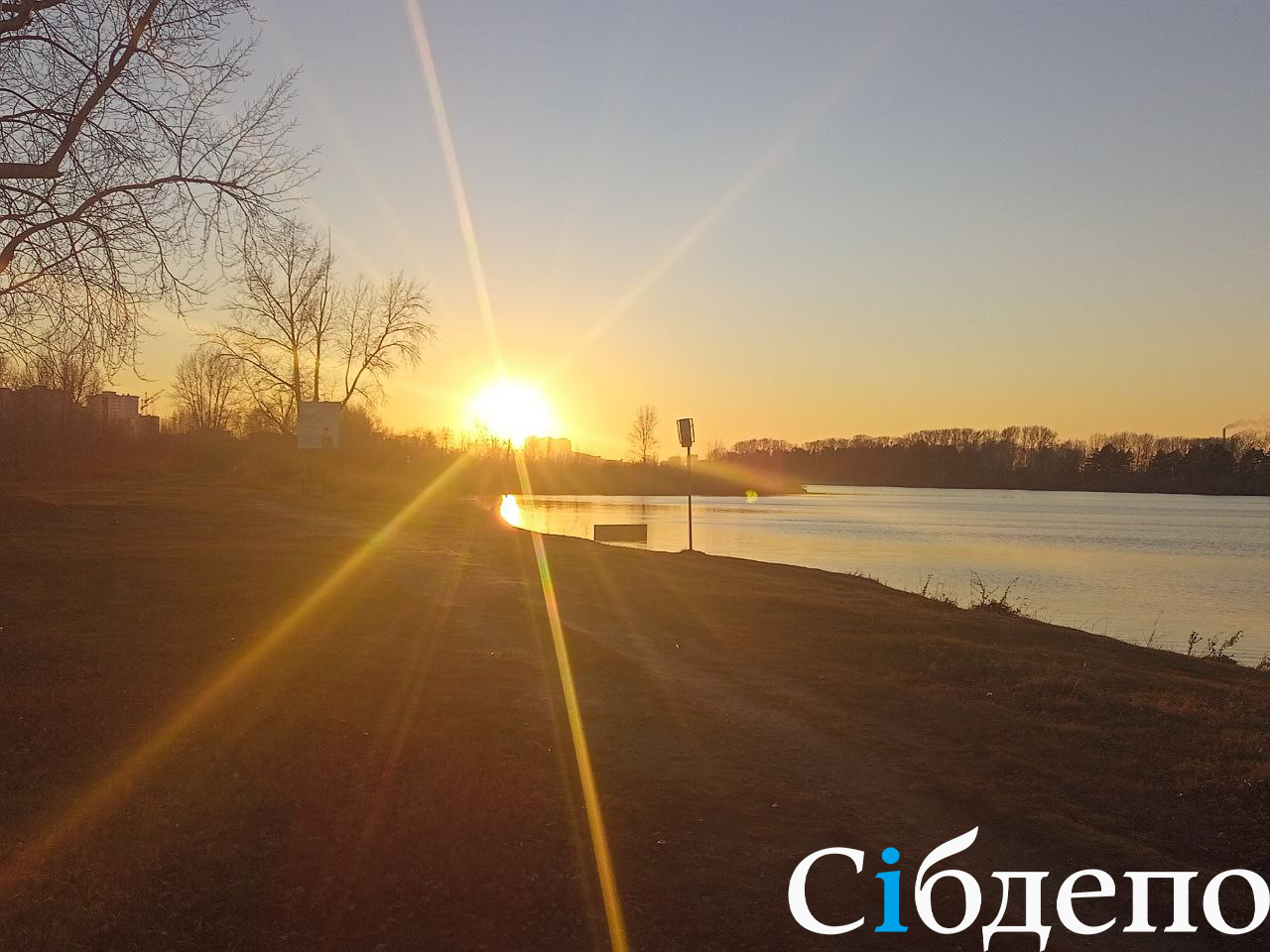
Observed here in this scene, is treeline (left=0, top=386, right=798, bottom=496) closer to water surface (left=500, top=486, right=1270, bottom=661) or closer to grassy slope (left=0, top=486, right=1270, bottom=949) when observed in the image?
water surface (left=500, top=486, right=1270, bottom=661)

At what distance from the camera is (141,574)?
40.6ft

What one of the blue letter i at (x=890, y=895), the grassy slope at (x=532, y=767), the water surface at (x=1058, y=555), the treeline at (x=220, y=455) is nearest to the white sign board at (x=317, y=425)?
the treeline at (x=220, y=455)

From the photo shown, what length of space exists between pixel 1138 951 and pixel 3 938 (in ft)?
15.3

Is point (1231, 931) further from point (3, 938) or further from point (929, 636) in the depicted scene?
point (929, 636)


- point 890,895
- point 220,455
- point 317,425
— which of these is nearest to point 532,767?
point 890,895

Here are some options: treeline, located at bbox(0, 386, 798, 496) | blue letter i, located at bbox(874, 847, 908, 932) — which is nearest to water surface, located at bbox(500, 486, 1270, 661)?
treeline, located at bbox(0, 386, 798, 496)

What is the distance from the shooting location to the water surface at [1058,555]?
2038 cm

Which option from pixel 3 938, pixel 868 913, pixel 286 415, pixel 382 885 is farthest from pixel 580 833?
pixel 286 415

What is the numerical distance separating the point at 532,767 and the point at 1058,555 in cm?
3155

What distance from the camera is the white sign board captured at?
40.9 m

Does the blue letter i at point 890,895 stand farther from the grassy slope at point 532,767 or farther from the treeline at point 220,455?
the treeline at point 220,455

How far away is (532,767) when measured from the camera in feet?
20.3

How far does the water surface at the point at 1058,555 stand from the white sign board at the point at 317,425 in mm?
9581

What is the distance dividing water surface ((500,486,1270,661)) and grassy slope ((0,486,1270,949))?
9.61 meters
